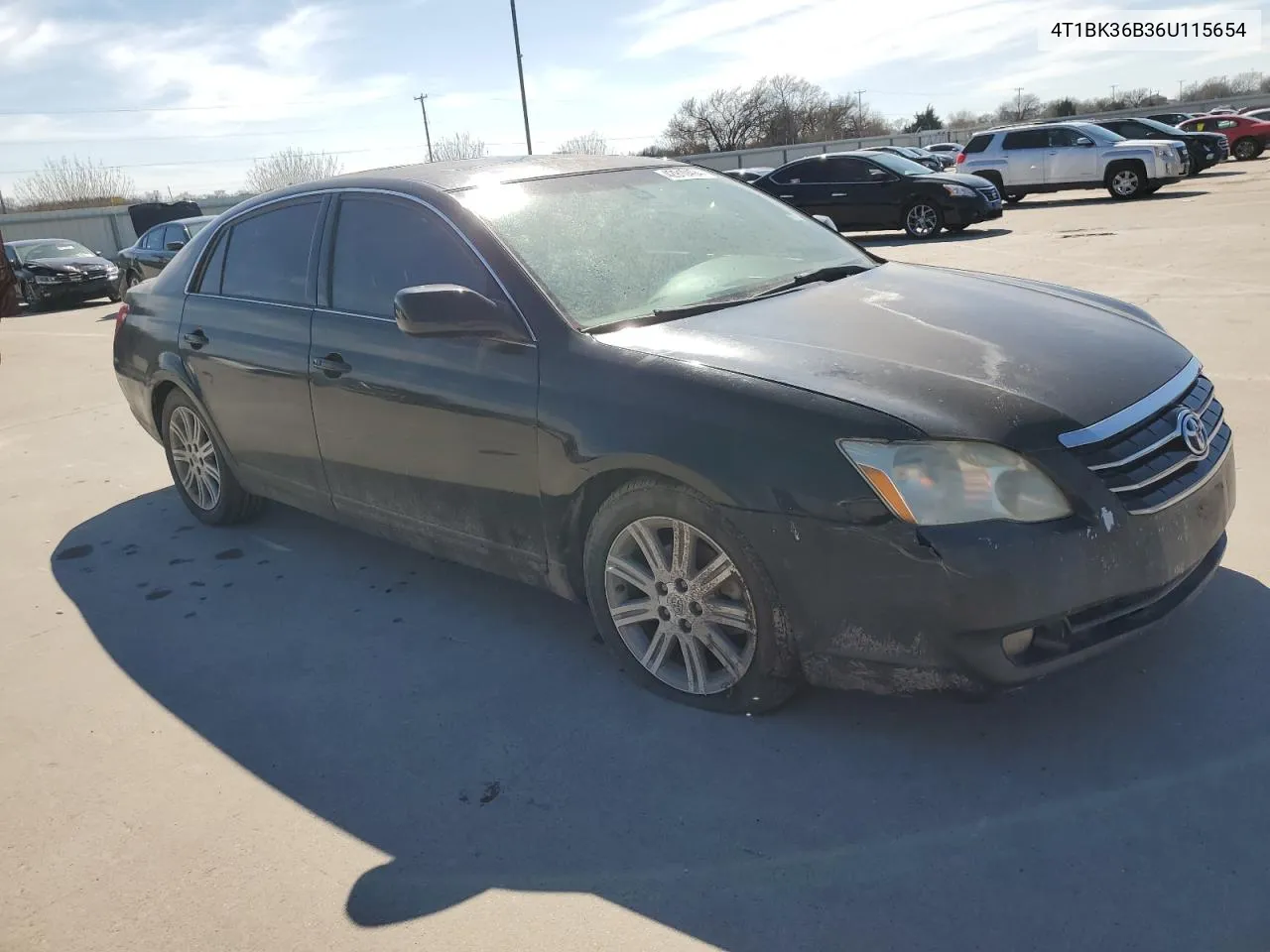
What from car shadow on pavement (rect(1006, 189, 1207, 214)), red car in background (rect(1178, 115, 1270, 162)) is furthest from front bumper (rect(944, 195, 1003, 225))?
red car in background (rect(1178, 115, 1270, 162))

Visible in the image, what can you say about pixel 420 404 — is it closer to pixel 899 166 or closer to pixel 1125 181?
pixel 899 166

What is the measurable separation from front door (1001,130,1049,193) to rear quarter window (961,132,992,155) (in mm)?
454

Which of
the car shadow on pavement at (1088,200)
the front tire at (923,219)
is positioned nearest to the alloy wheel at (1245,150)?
the car shadow on pavement at (1088,200)

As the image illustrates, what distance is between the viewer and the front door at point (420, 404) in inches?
138

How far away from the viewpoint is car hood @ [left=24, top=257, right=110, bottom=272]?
19.8m

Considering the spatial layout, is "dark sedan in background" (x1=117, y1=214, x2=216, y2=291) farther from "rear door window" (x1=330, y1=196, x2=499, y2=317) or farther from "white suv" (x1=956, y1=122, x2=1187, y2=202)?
"white suv" (x1=956, y1=122, x2=1187, y2=202)

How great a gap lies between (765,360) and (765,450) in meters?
0.33

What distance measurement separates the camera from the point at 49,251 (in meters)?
20.8

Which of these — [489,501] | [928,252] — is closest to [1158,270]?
[928,252]

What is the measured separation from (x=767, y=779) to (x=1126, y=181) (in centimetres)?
2137

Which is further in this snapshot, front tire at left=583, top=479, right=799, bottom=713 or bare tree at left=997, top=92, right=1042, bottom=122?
bare tree at left=997, top=92, right=1042, bottom=122

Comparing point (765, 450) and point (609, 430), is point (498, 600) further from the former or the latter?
point (765, 450)

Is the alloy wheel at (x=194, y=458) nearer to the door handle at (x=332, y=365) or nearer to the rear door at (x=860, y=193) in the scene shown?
the door handle at (x=332, y=365)

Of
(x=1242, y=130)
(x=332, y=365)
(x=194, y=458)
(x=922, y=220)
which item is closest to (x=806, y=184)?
(x=922, y=220)
